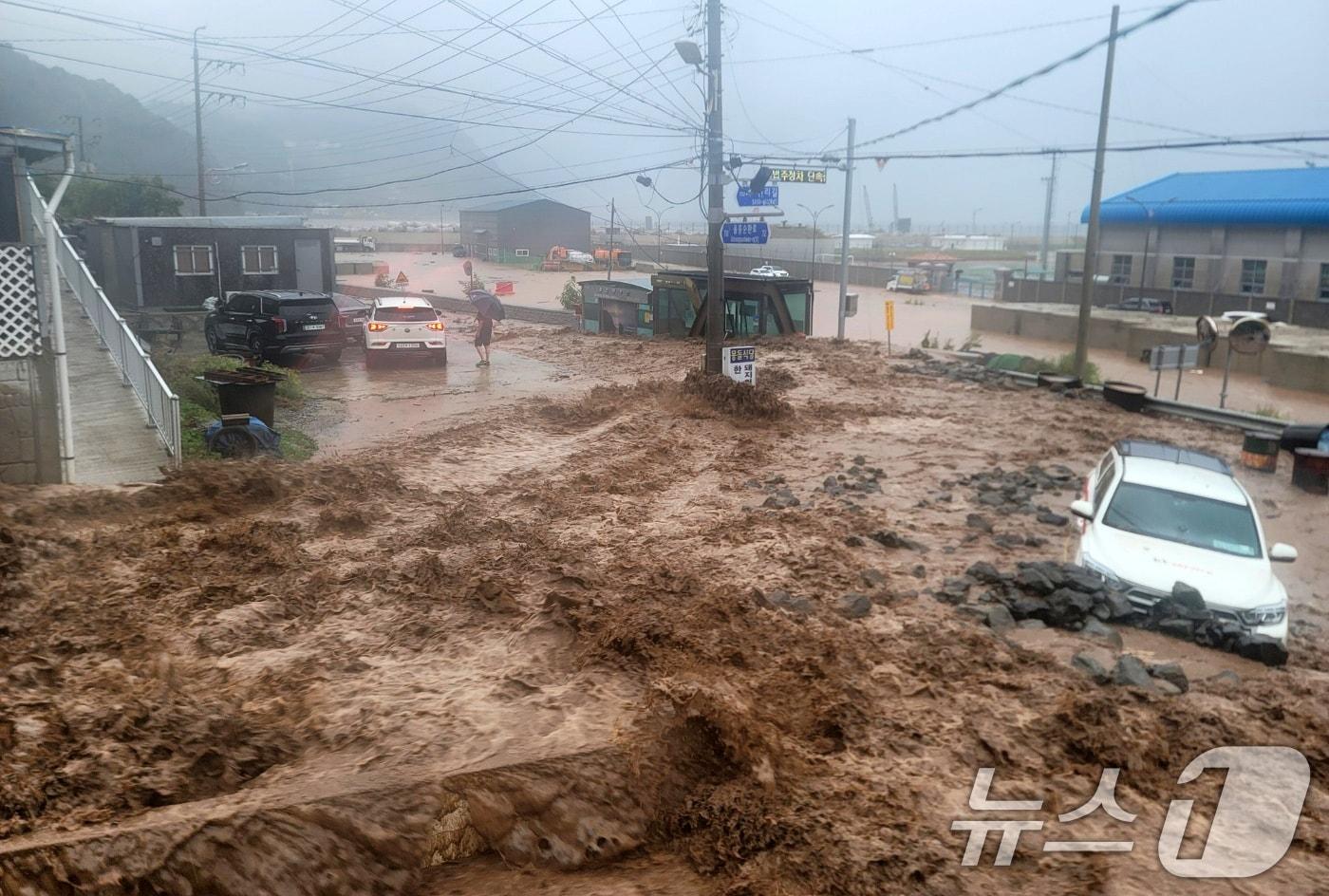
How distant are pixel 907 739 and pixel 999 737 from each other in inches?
23.2

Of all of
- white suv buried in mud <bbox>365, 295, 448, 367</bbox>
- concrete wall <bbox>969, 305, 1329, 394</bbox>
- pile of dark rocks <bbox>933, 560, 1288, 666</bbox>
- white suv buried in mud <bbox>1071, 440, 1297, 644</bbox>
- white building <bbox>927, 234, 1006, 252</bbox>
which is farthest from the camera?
white building <bbox>927, 234, 1006, 252</bbox>

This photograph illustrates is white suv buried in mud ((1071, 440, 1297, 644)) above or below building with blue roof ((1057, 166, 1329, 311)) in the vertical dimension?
below

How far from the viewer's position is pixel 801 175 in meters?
24.3

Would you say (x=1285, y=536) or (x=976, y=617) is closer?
(x=976, y=617)

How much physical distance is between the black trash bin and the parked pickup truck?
36.5 meters

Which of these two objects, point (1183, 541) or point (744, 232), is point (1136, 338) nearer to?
point (744, 232)

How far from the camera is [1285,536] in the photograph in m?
12.2

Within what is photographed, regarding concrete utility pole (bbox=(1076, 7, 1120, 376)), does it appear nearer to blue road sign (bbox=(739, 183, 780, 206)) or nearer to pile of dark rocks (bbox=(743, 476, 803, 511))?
blue road sign (bbox=(739, 183, 780, 206))

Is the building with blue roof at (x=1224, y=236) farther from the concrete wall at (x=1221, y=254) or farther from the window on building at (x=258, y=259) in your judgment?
the window on building at (x=258, y=259)

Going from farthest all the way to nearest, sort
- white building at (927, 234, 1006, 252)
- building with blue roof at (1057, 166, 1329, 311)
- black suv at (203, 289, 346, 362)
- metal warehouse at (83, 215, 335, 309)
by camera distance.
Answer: white building at (927, 234, 1006, 252) → building with blue roof at (1057, 166, 1329, 311) → metal warehouse at (83, 215, 335, 309) → black suv at (203, 289, 346, 362)

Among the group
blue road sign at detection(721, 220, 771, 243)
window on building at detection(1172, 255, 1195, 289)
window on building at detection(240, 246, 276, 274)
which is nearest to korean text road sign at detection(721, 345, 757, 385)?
blue road sign at detection(721, 220, 771, 243)

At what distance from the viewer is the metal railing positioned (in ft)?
37.2

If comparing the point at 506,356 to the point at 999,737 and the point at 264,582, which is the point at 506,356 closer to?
the point at 264,582

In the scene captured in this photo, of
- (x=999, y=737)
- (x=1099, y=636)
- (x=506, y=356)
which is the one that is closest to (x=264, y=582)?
(x=999, y=737)
